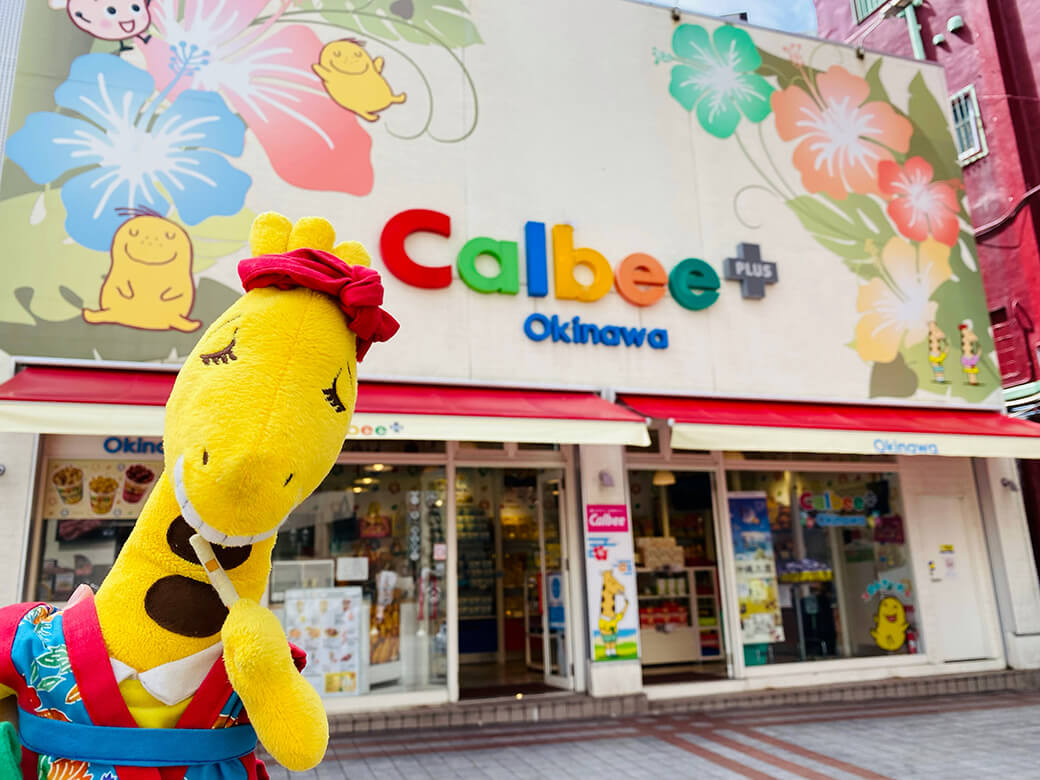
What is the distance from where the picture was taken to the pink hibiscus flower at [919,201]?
9.49m

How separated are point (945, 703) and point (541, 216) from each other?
21.1ft

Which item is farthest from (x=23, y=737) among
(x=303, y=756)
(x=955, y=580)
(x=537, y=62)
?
(x=955, y=580)

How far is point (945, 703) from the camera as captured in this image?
25.4 ft

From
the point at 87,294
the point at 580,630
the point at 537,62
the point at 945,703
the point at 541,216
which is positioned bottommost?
the point at 945,703

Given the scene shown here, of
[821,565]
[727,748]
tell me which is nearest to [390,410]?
[727,748]

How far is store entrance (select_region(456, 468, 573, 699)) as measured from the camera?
7.85 meters

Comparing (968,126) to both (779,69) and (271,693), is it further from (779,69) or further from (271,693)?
(271,693)

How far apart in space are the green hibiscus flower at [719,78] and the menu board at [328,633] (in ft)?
21.2

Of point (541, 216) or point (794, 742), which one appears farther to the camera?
point (541, 216)

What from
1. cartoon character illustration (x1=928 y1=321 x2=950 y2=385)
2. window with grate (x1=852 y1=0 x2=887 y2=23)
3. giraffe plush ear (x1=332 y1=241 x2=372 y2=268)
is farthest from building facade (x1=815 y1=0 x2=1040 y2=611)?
giraffe plush ear (x1=332 y1=241 x2=372 y2=268)

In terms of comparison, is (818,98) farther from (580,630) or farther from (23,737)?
(23,737)

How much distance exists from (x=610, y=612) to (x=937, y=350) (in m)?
5.23

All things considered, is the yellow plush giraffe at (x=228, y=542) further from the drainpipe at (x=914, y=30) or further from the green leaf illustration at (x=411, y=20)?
the drainpipe at (x=914, y=30)

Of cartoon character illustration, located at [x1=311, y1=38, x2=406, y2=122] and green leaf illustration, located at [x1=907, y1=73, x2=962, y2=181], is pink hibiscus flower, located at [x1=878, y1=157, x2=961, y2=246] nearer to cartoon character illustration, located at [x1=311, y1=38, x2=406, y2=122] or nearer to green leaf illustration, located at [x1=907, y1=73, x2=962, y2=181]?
green leaf illustration, located at [x1=907, y1=73, x2=962, y2=181]
